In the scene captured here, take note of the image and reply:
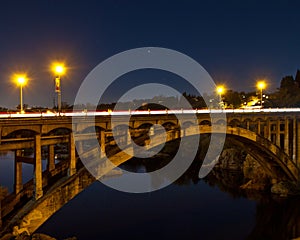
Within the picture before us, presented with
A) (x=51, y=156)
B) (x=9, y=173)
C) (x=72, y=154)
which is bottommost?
(x=9, y=173)

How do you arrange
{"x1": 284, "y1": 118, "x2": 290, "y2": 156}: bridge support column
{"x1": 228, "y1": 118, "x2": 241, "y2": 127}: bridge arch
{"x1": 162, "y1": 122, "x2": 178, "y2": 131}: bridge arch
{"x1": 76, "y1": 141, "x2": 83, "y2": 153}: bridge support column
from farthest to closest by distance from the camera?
{"x1": 284, "y1": 118, "x2": 290, "y2": 156}: bridge support column
{"x1": 228, "y1": 118, "x2": 241, "y2": 127}: bridge arch
{"x1": 162, "y1": 122, "x2": 178, "y2": 131}: bridge arch
{"x1": 76, "y1": 141, "x2": 83, "y2": 153}: bridge support column

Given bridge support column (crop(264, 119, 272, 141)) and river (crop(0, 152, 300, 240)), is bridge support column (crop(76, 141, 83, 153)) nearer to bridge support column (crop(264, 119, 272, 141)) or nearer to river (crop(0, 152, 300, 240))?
river (crop(0, 152, 300, 240))

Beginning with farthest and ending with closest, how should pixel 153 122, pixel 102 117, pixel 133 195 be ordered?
1. pixel 133 195
2. pixel 153 122
3. pixel 102 117

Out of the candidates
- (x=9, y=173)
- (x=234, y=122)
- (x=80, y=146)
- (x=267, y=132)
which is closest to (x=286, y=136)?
(x=267, y=132)

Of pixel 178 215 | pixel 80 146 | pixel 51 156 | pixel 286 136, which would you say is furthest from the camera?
pixel 286 136

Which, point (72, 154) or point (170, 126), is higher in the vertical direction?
point (170, 126)

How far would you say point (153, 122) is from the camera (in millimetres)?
21641

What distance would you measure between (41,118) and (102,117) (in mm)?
3848

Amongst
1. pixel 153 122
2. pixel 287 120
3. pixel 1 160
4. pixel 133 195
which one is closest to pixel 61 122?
pixel 153 122

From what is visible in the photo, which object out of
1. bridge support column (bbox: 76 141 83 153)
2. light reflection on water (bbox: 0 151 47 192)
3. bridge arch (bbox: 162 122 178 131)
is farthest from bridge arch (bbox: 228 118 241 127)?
light reflection on water (bbox: 0 151 47 192)

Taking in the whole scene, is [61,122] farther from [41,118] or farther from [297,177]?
[297,177]

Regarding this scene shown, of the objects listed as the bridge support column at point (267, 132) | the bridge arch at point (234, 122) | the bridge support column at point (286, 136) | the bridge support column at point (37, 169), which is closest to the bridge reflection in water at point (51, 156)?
the bridge support column at point (37, 169)

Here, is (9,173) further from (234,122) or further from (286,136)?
(286,136)

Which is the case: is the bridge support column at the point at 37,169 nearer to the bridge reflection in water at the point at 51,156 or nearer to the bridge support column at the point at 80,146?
the bridge reflection in water at the point at 51,156
